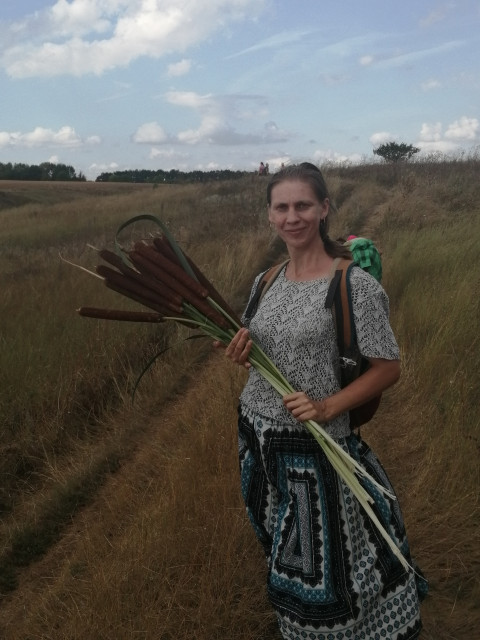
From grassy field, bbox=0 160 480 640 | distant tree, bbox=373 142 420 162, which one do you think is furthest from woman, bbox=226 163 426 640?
distant tree, bbox=373 142 420 162

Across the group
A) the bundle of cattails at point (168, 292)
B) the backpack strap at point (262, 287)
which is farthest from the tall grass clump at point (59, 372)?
the backpack strap at point (262, 287)

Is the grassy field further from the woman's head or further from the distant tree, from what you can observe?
the distant tree

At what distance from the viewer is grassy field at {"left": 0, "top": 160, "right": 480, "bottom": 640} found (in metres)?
2.42

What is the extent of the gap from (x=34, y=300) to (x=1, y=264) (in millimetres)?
4188

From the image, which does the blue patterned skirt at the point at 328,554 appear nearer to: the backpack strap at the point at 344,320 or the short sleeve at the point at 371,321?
the backpack strap at the point at 344,320

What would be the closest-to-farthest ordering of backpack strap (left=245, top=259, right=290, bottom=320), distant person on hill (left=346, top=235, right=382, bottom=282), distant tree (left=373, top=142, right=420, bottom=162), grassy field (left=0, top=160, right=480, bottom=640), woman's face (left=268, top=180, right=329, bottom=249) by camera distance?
woman's face (left=268, top=180, right=329, bottom=249)
backpack strap (left=245, top=259, right=290, bottom=320)
grassy field (left=0, top=160, right=480, bottom=640)
distant person on hill (left=346, top=235, right=382, bottom=282)
distant tree (left=373, top=142, right=420, bottom=162)

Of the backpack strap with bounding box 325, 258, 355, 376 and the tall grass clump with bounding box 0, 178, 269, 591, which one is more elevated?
the backpack strap with bounding box 325, 258, 355, 376

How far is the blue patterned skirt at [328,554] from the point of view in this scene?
179 cm

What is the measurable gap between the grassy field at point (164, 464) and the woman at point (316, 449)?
0.65 m

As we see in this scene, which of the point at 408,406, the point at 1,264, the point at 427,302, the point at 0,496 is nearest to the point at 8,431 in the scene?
the point at 0,496

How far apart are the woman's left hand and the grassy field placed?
104cm

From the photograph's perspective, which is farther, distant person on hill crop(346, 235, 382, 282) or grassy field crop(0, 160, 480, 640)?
distant person on hill crop(346, 235, 382, 282)

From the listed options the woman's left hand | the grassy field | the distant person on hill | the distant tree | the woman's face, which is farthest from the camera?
the distant tree

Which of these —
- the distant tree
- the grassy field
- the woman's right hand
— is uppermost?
the distant tree
